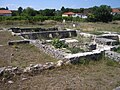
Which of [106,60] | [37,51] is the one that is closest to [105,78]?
[106,60]

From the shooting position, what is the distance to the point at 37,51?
1164 cm

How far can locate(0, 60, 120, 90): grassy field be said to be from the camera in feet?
21.2

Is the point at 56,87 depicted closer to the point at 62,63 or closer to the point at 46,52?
the point at 62,63

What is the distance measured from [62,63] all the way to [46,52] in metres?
2.84

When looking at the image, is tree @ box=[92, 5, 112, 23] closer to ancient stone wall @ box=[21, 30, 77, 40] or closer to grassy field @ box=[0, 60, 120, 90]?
ancient stone wall @ box=[21, 30, 77, 40]

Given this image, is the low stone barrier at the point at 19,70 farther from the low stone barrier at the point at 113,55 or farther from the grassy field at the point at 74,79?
the low stone barrier at the point at 113,55

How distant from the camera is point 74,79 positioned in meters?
7.07

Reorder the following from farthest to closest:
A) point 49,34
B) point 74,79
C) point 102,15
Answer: point 102,15 → point 49,34 → point 74,79

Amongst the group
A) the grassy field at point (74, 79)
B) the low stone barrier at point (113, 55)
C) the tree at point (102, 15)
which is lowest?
the grassy field at point (74, 79)

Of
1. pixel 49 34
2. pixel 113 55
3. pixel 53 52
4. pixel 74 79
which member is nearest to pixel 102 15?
pixel 49 34

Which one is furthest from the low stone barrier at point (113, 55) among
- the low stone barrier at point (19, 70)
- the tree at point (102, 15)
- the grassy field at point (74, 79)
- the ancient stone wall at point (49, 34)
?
the tree at point (102, 15)

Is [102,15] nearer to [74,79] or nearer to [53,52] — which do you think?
[53,52]

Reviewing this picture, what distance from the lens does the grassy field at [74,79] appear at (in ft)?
21.2

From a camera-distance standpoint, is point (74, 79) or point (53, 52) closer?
point (74, 79)
